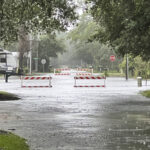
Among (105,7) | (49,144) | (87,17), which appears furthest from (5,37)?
(87,17)

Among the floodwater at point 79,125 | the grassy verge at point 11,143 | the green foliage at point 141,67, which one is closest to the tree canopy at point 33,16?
the floodwater at point 79,125

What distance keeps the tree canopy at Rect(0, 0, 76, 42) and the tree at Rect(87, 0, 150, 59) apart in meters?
1.72

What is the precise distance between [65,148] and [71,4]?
515 inches

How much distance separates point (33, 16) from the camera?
2391cm

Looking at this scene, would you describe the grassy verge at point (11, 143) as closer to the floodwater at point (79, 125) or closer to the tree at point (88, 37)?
the floodwater at point (79, 125)

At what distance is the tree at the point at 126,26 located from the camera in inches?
1002

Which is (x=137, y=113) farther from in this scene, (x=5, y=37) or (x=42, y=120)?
(x=5, y=37)

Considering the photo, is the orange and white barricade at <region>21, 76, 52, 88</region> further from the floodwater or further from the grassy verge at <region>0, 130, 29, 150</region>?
the grassy verge at <region>0, 130, 29, 150</region>

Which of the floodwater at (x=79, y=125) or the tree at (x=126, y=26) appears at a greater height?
the tree at (x=126, y=26)

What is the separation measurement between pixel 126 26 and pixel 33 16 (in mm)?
4856

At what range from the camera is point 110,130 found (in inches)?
560

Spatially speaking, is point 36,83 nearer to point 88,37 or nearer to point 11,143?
point 11,143

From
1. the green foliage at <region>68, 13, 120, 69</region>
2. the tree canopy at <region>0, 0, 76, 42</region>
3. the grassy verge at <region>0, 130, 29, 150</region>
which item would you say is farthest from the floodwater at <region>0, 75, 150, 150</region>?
the green foliage at <region>68, 13, 120, 69</region>

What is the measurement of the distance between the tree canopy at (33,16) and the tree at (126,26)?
1716 mm
